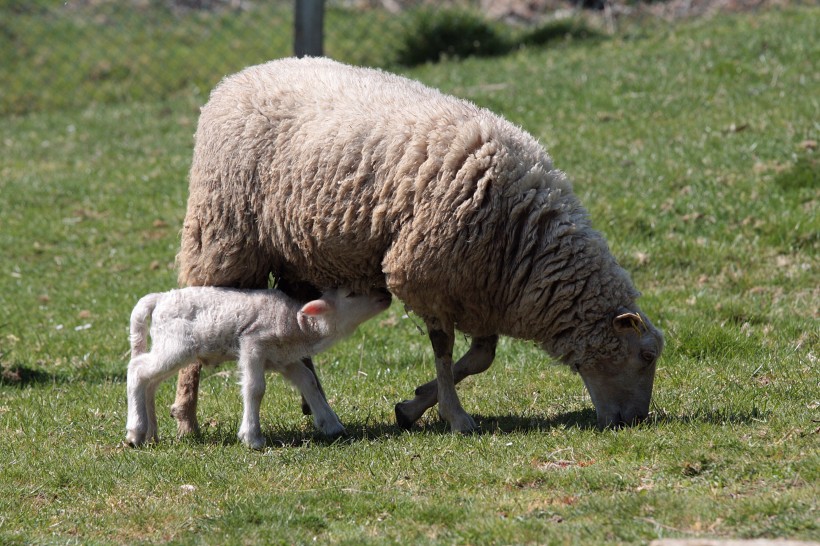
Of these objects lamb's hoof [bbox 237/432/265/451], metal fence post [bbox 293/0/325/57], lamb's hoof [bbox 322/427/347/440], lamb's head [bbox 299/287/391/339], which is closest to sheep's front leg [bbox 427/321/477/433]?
lamb's head [bbox 299/287/391/339]

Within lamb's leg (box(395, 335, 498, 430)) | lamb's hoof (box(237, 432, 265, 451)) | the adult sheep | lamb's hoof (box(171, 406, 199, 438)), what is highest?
the adult sheep

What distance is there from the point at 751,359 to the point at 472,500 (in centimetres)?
283

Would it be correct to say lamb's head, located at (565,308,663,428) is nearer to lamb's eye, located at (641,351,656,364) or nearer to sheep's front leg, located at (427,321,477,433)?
lamb's eye, located at (641,351,656,364)

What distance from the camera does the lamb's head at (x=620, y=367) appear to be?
5691 mm

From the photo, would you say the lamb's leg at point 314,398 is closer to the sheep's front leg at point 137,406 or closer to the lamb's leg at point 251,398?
the lamb's leg at point 251,398

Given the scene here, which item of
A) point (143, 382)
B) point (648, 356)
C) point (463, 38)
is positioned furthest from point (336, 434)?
point (463, 38)

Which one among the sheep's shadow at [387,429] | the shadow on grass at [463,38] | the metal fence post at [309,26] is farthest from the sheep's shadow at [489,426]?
the shadow on grass at [463,38]

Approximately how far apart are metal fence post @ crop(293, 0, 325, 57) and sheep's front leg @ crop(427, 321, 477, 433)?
8361 millimetres

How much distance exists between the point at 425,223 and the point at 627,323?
110 centimetres

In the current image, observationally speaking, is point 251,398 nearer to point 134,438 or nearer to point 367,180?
point 134,438

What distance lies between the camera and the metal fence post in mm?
13648

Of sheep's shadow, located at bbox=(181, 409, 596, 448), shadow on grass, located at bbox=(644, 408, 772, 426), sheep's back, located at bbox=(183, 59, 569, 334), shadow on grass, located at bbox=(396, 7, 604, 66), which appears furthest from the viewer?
shadow on grass, located at bbox=(396, 7, 604, 66)

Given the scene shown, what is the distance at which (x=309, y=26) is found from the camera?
13695mm

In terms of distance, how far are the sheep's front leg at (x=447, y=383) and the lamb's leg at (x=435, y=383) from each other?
0.51 ft
